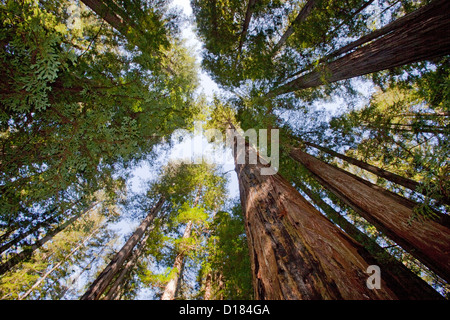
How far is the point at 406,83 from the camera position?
573cm

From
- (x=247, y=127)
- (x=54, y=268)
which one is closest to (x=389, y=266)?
(x=247, y=127)

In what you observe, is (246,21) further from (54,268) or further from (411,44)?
(54,268)

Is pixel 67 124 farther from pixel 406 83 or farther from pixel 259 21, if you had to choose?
pixel 406 83

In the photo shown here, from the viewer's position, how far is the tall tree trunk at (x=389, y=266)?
1713 mm

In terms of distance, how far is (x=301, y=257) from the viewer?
1.36 meters

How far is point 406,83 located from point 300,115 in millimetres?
3358

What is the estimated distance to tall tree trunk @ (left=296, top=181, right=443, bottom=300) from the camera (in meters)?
1.71

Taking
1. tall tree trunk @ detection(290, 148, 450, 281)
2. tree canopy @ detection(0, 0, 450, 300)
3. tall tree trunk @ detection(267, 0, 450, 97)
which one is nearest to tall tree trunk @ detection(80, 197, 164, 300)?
tree canopy @ detection(0, 0, 450, 300)

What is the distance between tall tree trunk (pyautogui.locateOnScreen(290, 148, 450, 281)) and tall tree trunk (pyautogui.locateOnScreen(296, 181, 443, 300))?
0.44 meters

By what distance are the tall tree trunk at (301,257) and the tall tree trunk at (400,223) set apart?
111 cm

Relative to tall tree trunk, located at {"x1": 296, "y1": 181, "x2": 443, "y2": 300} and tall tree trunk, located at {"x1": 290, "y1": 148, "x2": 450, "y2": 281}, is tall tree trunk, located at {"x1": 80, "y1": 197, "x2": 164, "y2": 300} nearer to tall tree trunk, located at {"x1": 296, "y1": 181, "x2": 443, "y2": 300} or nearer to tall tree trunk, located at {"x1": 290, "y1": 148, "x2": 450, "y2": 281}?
tall tree trunk, located at {"x1": 296, "y1": 181, "x2": 443, "y2": 300}

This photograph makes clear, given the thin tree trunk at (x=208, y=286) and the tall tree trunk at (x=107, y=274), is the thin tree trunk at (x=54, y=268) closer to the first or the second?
the tall tree trunk at (x=107, y=274)

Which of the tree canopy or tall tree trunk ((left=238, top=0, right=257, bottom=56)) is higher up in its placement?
tall tree trunk ((left=238, top=0, right=257, bottom=56))
